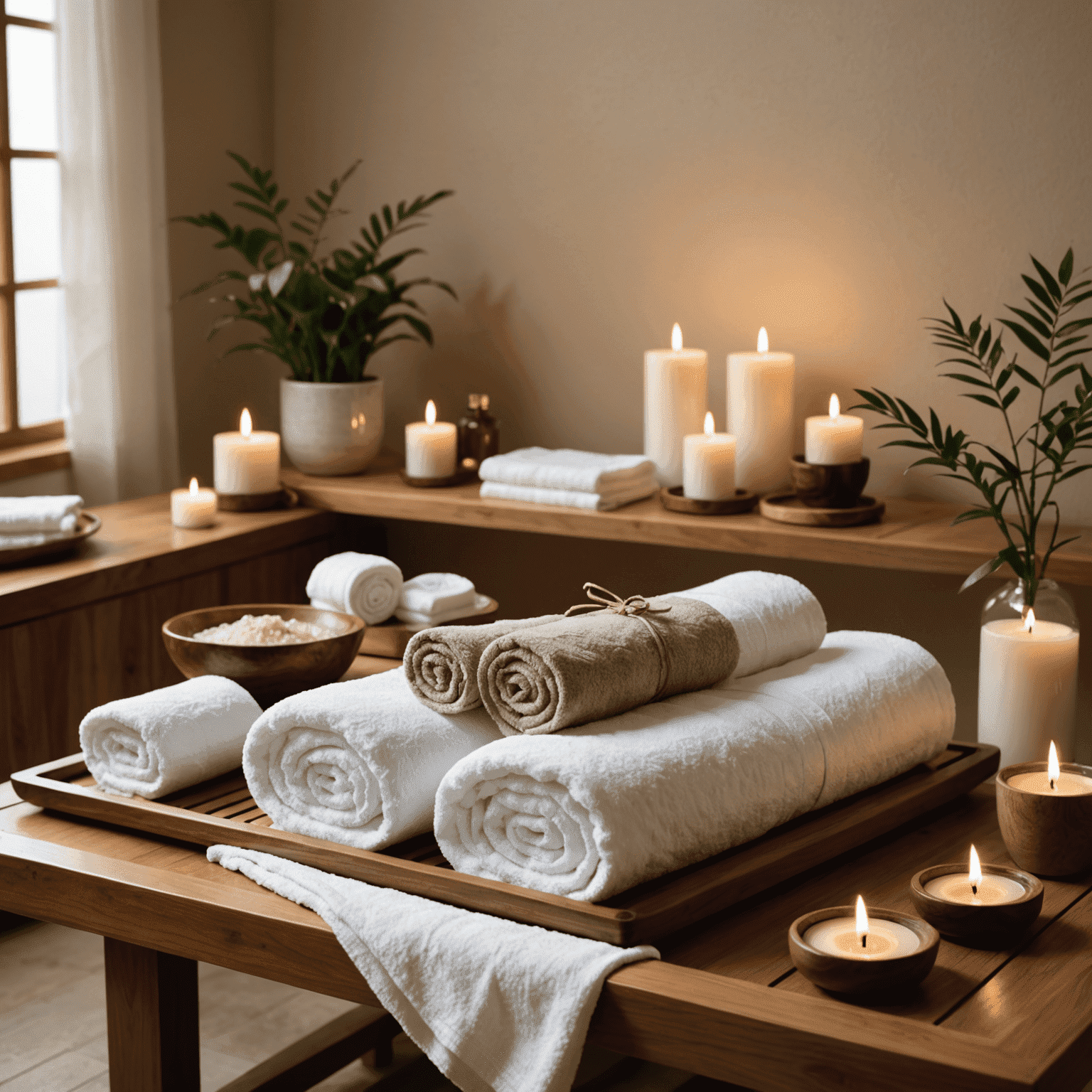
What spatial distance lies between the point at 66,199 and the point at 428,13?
2.66 ft

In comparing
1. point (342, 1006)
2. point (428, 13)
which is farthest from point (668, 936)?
point (428, 13)

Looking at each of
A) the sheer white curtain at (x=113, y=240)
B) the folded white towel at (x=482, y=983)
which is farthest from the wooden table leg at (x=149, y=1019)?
the sheer white curtain at (x=113, y=240)

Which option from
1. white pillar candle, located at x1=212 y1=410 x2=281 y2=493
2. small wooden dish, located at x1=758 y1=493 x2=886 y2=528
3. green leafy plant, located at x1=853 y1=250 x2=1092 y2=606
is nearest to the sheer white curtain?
white pillar candle, located at x1=212 y1=410 x2=281 y2=493

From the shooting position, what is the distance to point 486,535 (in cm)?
302

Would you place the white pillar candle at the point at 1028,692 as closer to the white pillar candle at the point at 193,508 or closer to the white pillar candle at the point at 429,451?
the white pillar candle at the point at 429,451

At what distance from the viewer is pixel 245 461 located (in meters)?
2.62

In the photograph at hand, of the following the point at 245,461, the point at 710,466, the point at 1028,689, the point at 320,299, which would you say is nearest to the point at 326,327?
the point at 320,299

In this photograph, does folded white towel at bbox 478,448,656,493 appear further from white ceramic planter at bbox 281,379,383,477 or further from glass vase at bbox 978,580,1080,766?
glass vase at bbox 978,580,1080,766

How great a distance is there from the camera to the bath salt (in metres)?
1.47

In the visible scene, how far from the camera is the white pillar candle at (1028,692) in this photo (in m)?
1.63

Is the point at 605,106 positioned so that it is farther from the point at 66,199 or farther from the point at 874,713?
the point at 874,713

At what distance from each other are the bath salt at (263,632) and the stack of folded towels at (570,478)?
97cm

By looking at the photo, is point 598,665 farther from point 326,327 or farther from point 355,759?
point 326,327

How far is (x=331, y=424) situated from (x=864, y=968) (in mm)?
1994
